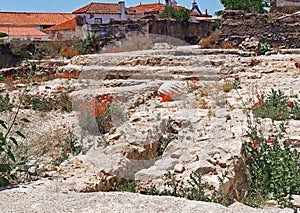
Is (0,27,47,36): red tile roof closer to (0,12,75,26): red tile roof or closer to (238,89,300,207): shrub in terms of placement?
(0,12,75,26): red tile roof

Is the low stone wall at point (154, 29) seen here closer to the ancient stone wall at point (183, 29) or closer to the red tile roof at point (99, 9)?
the ancient stone wall at point (183, 29)

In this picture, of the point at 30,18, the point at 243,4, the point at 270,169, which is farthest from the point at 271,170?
the point at 30,18

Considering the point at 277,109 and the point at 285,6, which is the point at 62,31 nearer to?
the point at 285,6

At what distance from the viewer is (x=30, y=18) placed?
125 feet

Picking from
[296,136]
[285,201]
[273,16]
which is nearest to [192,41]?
[273,16]

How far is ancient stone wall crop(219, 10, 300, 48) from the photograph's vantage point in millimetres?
15008

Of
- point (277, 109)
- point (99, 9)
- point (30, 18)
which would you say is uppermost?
point (99, 9)

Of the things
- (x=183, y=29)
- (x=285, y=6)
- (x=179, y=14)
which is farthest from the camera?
(x=179, y=14)

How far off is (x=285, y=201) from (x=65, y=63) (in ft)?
43.0

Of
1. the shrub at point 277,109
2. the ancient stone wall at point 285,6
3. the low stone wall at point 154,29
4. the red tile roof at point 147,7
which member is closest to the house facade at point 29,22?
the red tile roof at point 147,7

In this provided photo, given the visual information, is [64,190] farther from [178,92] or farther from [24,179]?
[178,92]

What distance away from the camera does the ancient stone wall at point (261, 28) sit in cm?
1501

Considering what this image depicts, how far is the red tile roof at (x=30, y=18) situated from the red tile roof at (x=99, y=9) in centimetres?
490

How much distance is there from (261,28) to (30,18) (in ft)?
91.2
